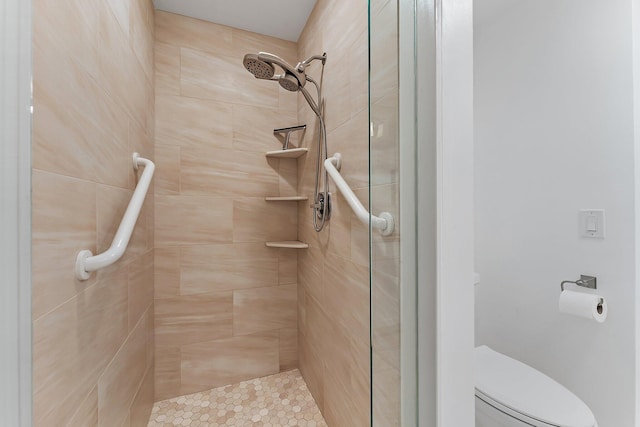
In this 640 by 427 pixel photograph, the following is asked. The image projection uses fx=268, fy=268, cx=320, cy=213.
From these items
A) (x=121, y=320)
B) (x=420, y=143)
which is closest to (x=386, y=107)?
(x=420, y=143)

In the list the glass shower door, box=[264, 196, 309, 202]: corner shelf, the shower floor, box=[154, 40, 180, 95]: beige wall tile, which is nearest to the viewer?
the glass shower door

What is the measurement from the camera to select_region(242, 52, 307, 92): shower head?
46.6 inches

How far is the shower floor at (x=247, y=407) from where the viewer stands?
1.32 meters

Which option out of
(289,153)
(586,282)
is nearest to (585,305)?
(586,282)

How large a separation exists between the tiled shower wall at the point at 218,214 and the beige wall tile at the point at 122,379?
292mm

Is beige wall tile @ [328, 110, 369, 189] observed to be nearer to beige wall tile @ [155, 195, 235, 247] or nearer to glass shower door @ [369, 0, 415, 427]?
glass shower door @ [369, 0, 415, 427]

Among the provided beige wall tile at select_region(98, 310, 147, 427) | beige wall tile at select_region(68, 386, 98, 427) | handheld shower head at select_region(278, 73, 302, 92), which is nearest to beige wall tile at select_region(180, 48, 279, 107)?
handheld shower head at select_region(278, 73, 302, 92)

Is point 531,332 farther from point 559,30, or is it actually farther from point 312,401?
point 559,30

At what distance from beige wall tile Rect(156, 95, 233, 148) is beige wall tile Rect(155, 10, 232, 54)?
32 cm

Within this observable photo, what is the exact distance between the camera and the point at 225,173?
1.61 m

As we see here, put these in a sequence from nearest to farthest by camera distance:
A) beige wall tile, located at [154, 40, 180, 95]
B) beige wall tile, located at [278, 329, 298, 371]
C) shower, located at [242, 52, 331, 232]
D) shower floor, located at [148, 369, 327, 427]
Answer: shower, located at [242, 52, 331, 232] < shower floor, located at [148, 369, 327, 427] < beige wall tile, located at [154, 40, 180, 95] < beige wall tile, located at [278, 329, 298, 371]

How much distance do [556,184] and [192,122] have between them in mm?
1939

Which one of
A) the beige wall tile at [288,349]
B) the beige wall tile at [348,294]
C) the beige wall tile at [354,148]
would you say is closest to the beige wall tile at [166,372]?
the beige wall tile at [288,349]

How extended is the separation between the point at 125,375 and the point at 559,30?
2.43 m
